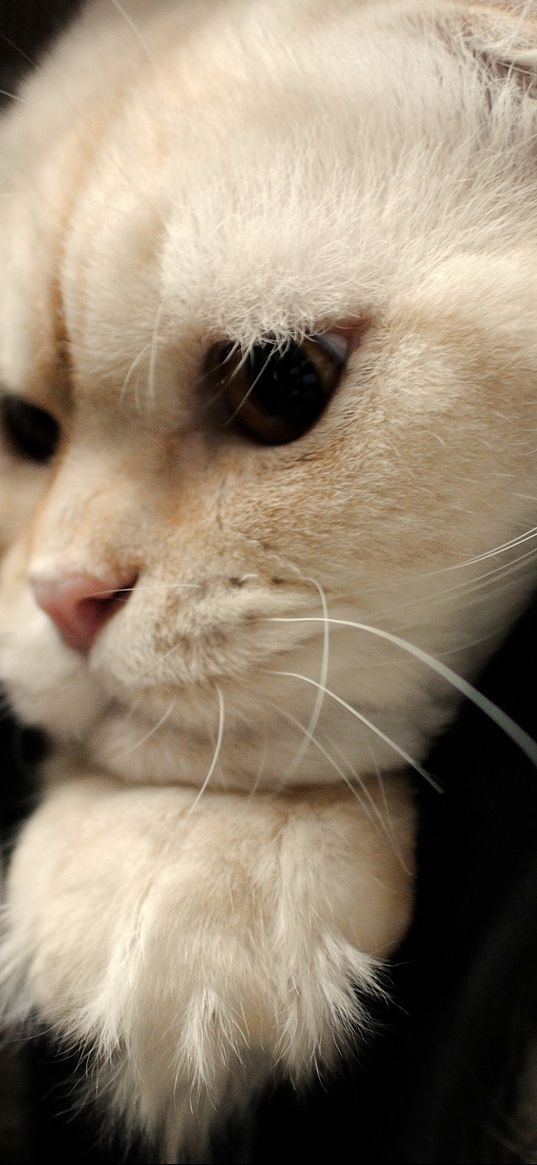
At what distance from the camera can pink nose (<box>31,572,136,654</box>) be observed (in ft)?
2.10

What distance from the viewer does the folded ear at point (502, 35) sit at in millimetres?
535

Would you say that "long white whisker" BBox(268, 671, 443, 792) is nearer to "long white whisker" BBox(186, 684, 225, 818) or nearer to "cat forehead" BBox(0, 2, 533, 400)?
"long white whisker" BBox(186, 684, 225, 818)

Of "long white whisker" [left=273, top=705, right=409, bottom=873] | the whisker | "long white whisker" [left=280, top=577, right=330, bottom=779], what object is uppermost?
the whisker

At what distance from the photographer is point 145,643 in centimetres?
62

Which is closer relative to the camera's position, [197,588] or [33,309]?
[197,588]

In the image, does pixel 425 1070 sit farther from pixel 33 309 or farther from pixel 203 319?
pixel 33 309

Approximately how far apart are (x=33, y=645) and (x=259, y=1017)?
0.32 metres

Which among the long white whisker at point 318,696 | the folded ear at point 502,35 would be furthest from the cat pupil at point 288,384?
the folded ear at point 502,35

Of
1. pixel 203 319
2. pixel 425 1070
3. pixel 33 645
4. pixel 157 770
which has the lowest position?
pixel 425 1070

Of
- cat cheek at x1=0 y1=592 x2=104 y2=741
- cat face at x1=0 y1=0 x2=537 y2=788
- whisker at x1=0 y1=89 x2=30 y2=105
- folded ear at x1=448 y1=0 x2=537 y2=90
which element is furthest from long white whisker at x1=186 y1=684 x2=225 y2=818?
whisker at x1=0 y1=89 x2=30 y2=105

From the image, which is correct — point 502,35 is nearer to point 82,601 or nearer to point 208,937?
point 82,601

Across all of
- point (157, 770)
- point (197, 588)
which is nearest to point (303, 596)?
point (197, 588)

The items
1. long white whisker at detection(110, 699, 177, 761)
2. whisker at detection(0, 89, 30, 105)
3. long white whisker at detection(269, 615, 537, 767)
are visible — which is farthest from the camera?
whisker at detection(0, 89, 30, 105)

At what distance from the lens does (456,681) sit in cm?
55
